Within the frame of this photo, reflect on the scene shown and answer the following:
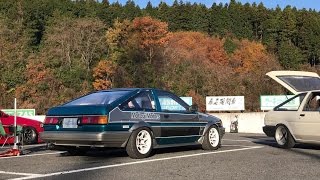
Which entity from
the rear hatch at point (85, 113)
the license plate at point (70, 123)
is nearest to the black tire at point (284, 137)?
the rear hatch at point (85, 113)

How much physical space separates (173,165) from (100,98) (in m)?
2.32

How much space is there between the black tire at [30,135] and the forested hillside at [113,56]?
33.6 m

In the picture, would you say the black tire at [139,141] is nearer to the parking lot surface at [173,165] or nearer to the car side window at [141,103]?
the parking lot surface at [173,165]

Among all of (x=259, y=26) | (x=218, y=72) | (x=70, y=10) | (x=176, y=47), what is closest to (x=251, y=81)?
(x=218, y=72)

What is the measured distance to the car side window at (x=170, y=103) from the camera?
10.0 m

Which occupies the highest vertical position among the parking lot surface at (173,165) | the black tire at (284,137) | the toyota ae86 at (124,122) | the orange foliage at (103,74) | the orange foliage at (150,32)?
the orange foliage at (150,32)

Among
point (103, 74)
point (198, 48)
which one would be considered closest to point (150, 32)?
point (103, 74)

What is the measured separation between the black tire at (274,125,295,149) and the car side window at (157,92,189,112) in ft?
8.96

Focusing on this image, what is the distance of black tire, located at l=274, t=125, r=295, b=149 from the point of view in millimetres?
11508

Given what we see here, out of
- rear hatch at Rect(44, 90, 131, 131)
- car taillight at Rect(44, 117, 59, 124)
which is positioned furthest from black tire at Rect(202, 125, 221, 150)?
car taillight at Rect(44, 117, 59, 124)

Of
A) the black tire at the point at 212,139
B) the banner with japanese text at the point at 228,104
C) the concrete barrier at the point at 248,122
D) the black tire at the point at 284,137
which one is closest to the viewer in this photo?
the black tire at the point at 212,139

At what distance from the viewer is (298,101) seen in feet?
38.2

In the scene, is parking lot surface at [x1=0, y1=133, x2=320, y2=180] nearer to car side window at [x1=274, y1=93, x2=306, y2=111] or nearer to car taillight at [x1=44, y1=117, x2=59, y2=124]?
car taillight at [x1=44, y1=117, x2=59, y2=124]

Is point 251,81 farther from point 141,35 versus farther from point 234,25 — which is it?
point 234,25
